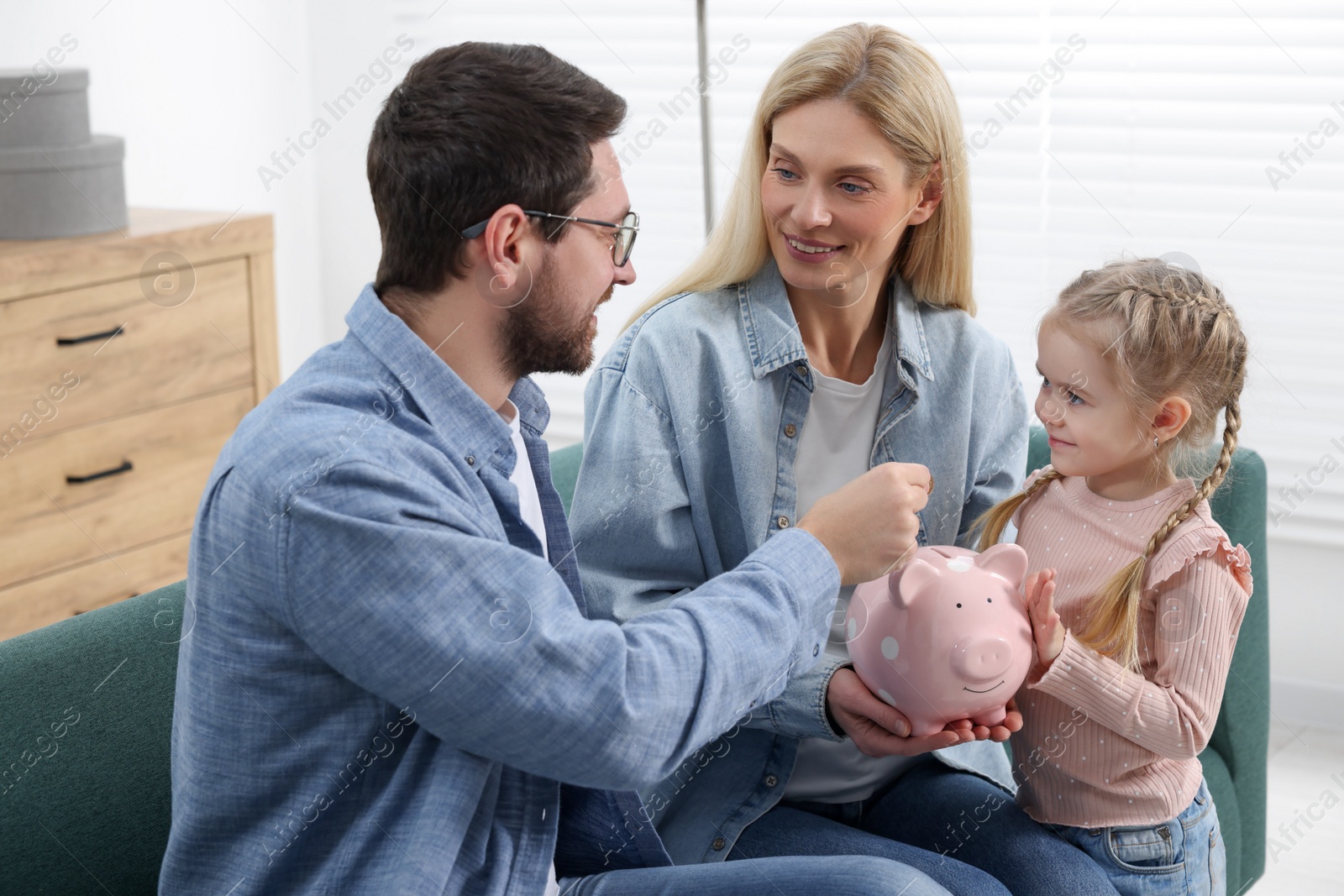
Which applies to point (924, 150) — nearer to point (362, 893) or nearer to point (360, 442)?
point (360, 442)

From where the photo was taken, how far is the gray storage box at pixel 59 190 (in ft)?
8.95

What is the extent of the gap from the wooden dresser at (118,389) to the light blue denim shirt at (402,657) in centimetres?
185

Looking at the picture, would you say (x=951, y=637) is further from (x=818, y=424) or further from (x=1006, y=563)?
(x=818, y=424)

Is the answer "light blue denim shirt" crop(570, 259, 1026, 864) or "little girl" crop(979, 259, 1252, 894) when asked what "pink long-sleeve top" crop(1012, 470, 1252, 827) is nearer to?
"little girl" crop(979, 259, 1252, 894)

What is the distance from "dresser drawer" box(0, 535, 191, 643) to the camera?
2758mm

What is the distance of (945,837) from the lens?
149cm

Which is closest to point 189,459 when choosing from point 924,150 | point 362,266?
point 362,266

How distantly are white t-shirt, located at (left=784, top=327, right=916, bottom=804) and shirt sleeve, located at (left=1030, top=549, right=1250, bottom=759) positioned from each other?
11.3 inches

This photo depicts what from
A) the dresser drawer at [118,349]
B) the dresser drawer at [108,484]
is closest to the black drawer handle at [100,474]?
the dresser drawer at [108,484]

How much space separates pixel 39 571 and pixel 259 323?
0.75m

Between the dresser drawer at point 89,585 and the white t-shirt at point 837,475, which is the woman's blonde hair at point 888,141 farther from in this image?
the dresser drawer at point 89,585

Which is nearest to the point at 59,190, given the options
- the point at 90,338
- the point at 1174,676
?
the point at 90,338

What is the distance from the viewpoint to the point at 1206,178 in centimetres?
281

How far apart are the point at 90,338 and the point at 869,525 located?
2160 mm
